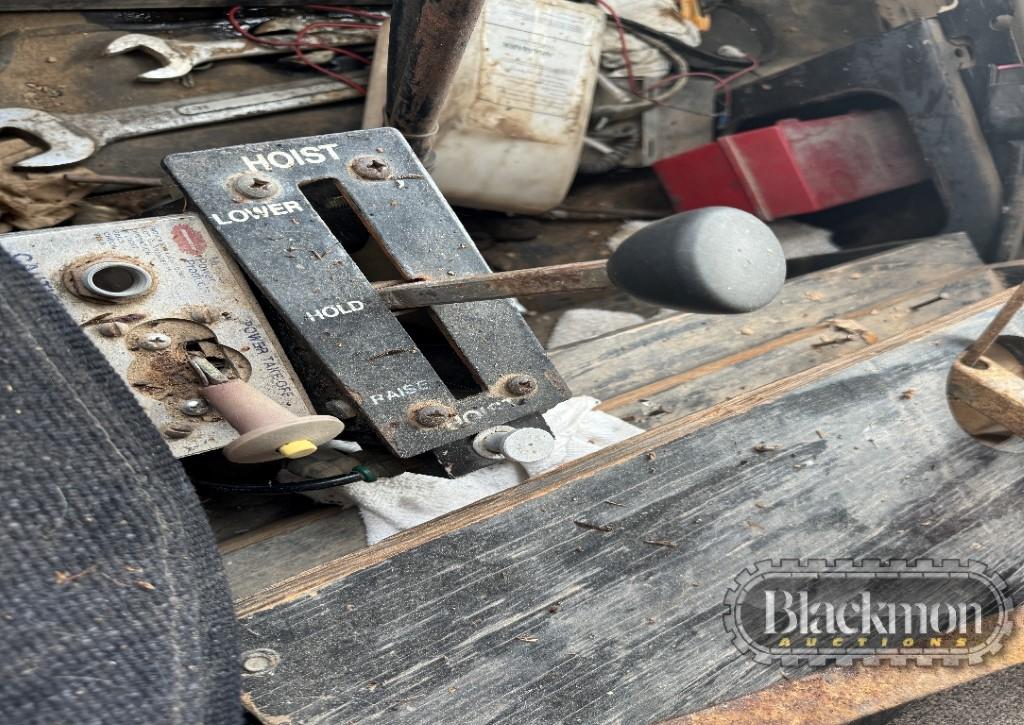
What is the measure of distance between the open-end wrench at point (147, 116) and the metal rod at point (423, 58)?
1.11 ft

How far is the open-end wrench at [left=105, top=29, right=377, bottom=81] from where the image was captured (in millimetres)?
1729

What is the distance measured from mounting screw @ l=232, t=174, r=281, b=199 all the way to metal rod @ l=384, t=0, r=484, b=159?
0.38m

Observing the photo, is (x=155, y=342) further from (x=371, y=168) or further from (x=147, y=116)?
(x=147, y=116)

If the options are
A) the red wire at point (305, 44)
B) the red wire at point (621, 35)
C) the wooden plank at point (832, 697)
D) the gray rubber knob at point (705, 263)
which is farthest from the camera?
the red wire at point (621, 35)

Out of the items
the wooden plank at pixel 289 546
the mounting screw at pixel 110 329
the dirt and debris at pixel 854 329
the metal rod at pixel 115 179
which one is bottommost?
the wooden plank at pixel 289 546

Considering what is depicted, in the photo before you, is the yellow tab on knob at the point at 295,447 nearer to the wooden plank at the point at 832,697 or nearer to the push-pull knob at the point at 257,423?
the push-pull knob at the point at 257,423

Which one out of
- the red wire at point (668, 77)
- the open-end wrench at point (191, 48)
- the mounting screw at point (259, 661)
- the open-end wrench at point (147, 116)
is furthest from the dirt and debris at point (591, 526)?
the red wire at point (668, 77)

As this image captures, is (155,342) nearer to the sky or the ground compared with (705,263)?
nearer to the ground

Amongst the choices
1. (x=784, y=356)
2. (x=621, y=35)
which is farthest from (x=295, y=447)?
(x=621, y=35)

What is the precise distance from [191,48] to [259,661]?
4.37ft

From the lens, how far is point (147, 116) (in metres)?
1.67

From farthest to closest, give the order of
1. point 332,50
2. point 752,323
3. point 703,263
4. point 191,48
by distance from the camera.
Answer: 1. point 332,50
2. point 191,48
3. point 752,323
4. point 703,263

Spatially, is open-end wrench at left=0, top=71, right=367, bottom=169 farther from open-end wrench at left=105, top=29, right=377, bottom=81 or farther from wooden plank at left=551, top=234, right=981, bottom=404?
wooden plank at left=551, top=234, right=981, bottom=404

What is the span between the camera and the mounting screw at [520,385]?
112cm
